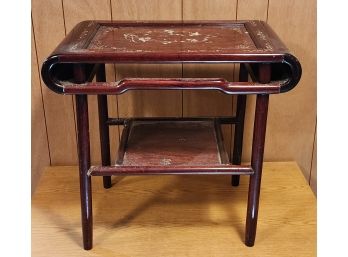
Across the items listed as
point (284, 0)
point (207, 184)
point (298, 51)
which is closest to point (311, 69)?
point (298, 51)

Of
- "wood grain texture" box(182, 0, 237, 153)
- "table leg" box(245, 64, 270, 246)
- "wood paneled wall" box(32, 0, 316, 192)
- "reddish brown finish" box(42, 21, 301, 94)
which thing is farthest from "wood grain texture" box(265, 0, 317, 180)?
"table leg" box(245, 64, 270, 246)

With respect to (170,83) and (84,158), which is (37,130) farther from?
(170,83)

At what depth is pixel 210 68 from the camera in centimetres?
151

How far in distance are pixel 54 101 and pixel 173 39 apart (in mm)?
567

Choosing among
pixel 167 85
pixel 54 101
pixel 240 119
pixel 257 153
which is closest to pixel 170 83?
pixel 167 85

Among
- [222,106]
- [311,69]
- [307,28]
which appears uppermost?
[307,28]

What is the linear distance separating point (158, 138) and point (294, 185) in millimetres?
505

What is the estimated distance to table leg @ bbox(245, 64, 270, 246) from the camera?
1088 mm

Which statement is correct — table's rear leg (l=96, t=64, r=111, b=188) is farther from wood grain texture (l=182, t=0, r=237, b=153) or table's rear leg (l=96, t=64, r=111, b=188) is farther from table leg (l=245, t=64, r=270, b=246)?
table leg (l=245, t=64, r=270, b=246)

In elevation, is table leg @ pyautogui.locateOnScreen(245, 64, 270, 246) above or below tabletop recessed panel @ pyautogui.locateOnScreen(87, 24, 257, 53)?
below

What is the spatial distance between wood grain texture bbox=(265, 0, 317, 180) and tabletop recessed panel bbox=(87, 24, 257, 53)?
0.73ft

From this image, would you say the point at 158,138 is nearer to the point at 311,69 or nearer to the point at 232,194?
the point at 232,194

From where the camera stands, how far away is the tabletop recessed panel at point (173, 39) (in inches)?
42.3

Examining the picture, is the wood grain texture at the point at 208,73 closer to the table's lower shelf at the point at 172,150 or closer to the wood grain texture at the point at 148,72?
the wood grain texture at the point at 148,72
